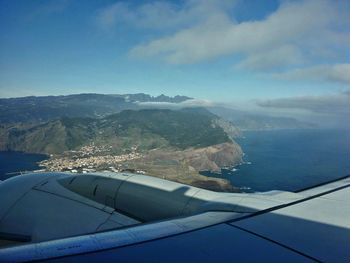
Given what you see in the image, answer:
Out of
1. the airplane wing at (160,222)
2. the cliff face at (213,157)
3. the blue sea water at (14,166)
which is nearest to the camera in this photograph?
the airplane wing at (160,222)

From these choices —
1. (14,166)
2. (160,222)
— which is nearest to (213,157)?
(14,166)

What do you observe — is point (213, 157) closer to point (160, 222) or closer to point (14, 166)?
point (14, 166)

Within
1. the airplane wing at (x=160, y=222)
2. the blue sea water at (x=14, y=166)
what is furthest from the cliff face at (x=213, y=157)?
the airplane wing at (x=160, y=222)

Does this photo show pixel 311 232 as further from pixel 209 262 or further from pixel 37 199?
pixel 37 199

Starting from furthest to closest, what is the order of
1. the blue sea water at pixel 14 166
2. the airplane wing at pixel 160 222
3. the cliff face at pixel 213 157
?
the cliff face at pixel 213 157 → the blue sea water at pixel 14 166 → the airplane wing at pixel 160 222

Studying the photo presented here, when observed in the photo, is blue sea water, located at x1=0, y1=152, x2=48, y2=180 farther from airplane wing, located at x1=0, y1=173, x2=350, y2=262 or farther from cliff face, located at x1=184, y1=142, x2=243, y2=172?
airplane wing, located at x1=0, y1=173, x2=350, y2=262

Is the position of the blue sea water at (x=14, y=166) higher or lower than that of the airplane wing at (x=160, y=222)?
lower

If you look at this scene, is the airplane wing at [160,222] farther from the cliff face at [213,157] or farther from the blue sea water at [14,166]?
the cliff face at [213,157]

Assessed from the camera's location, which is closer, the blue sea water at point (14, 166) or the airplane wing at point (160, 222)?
the airplane wing at point (160, 222)
